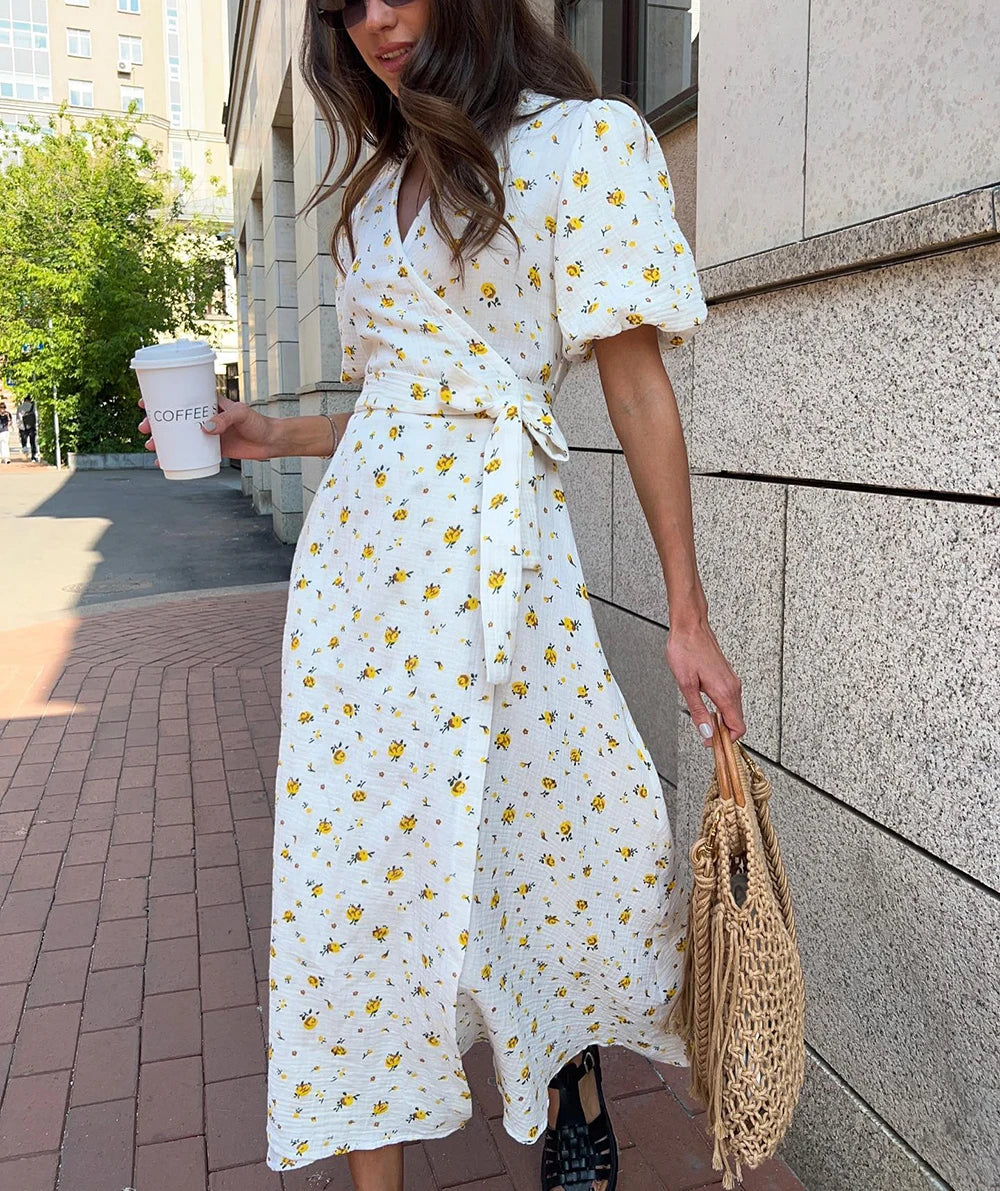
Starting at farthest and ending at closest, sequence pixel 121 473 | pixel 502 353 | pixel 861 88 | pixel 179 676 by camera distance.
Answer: pixel 121 473 < pixel 179 676 < pixel 861 88 < pixel 502 353

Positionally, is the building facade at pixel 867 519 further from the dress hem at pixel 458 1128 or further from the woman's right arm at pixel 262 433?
the woman's right arm at pixel 262 433

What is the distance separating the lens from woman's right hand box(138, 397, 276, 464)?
1981 millimetres

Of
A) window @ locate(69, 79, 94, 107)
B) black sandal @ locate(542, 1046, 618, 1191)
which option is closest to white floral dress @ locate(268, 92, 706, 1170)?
black sandal @ locate(542, 1046, 618, 1191)

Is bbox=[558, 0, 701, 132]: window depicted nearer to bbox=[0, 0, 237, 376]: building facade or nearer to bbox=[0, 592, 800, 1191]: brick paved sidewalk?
bbox=[0, 592, 800, 1191]: brick paved sidewalk

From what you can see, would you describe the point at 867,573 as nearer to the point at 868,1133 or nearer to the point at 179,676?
the point at 868,1133

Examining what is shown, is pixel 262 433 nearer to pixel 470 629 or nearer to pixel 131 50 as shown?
pixel 470 629

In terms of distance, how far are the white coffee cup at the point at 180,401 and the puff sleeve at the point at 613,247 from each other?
2.35ft

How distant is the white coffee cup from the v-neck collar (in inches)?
17.2

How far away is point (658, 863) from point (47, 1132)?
60.8 inches

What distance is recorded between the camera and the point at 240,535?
41.2ft

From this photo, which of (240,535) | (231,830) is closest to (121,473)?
(240,535)

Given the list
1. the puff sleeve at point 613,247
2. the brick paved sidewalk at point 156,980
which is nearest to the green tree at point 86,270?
the brick paved sidewalk at point 156,980

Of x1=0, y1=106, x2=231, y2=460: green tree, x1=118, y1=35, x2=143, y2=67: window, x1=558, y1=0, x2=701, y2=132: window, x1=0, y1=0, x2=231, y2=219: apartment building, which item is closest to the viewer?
x1=558, y1=0, x2=701, y2=132: window

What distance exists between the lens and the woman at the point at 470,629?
1.55 m
